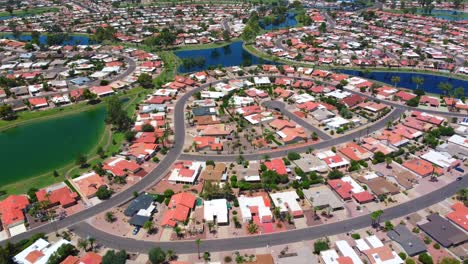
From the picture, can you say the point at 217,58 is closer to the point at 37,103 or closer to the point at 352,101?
the point at 352,101

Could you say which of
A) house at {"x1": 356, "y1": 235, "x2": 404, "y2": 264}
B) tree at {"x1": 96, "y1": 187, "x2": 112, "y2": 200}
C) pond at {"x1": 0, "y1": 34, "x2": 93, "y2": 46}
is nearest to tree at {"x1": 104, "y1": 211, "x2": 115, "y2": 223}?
tree at {"x1": 96, "y1": 187, "x2": 112, "y2": 200}

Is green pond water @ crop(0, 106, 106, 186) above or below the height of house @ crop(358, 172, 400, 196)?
below

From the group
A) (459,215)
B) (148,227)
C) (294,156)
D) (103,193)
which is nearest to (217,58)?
(294,156)

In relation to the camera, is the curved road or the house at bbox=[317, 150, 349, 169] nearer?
the curved road

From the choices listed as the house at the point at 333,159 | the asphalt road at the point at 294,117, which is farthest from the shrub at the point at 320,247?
the asphalt road at the point at 294,117

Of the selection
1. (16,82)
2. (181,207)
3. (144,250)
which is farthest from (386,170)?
(16,82)

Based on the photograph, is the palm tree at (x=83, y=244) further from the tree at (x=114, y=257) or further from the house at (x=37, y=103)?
the house at (x=37, y=103)

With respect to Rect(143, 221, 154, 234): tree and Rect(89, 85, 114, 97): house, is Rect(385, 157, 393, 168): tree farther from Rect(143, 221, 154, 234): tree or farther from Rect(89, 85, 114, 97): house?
Rect(89, 85, 114, 97): house
